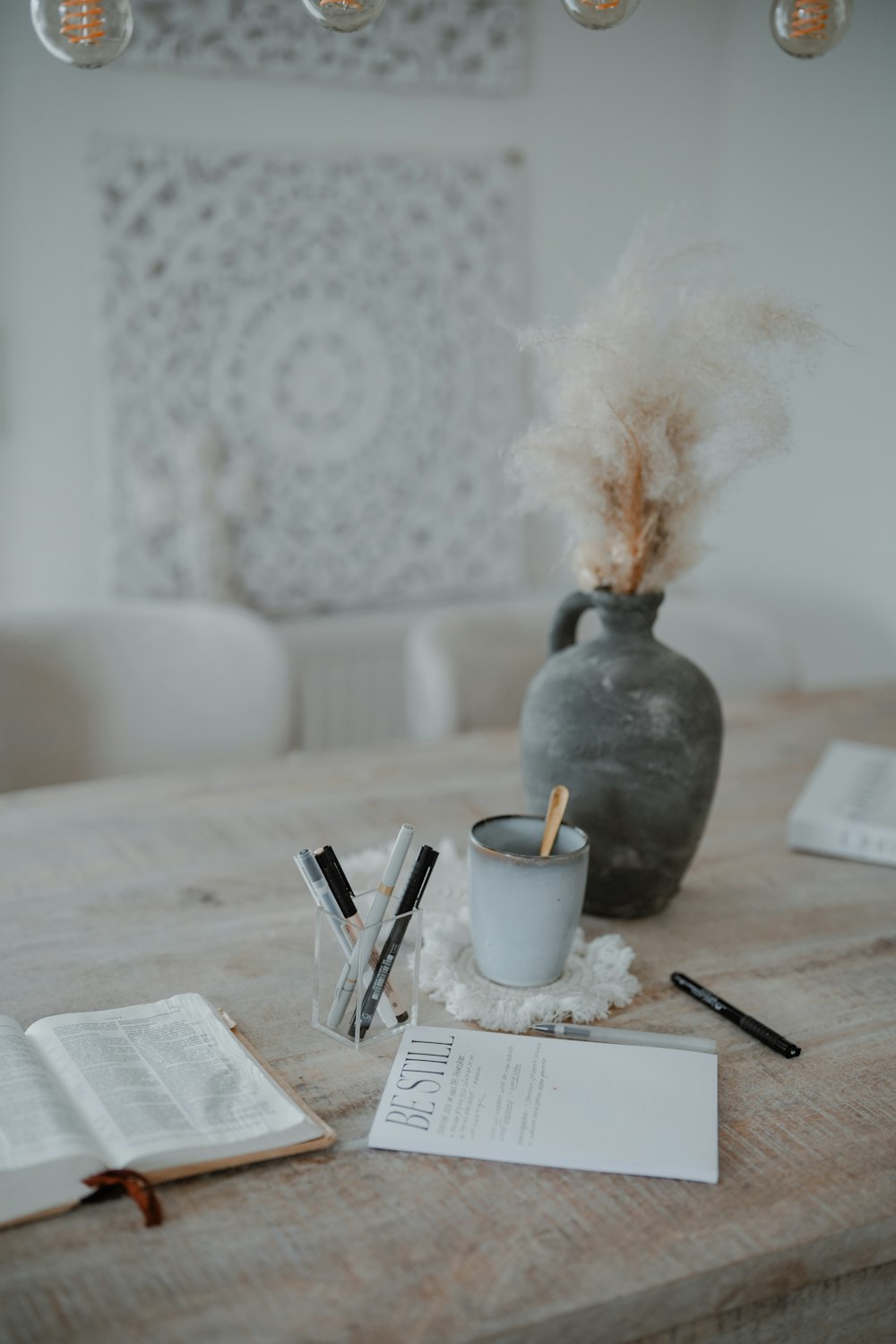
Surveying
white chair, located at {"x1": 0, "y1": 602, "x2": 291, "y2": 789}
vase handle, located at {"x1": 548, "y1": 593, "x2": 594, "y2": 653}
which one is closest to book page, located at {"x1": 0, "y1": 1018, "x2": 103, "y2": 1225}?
vase handle, located at {"x1": 548, "y1": 593, "x2": 594, "y2": 653}

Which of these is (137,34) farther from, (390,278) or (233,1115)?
(233,1115)

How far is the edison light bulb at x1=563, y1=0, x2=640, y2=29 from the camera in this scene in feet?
3.26

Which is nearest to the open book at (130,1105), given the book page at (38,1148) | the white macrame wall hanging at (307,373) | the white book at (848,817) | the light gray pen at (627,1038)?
the book page at (38,1148)

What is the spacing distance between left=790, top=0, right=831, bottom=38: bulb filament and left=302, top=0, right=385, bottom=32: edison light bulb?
1.35 ft

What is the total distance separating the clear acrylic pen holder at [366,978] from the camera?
935 mm

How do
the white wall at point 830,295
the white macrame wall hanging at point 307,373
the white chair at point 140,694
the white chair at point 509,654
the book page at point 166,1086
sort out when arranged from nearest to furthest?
the book page at point 166,1086 < the white chair at point 140,694 < the white chair at point 509,654 < the white wall at point 830,295 < the white macrame wall hanging at point 307,373

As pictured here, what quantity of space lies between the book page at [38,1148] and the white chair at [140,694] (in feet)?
3.54

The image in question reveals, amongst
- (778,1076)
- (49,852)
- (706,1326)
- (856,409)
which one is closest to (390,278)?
(856,409)

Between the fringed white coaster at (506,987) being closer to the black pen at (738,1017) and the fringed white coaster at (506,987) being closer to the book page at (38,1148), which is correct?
the black pen at (738,1017)

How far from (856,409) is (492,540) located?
0.93m

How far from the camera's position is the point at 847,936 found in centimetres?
115

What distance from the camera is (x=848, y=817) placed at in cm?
134

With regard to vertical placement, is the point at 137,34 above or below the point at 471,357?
above

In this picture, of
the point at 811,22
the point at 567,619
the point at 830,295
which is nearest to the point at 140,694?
the point at 567,619
